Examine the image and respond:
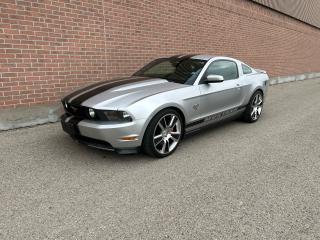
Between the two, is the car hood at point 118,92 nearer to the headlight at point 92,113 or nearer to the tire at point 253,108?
the headlight at point 92,113

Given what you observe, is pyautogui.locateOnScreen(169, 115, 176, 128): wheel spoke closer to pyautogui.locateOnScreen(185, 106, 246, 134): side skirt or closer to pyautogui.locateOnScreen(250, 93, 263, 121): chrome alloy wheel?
pyautogui.locateOnScreen(185, 106, 246, 134): side skirt

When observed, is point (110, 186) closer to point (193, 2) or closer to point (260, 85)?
point (260, 85)

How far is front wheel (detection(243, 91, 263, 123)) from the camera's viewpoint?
6.05 meters

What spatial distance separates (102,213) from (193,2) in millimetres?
7924

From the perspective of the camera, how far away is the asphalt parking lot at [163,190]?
2.64 meters


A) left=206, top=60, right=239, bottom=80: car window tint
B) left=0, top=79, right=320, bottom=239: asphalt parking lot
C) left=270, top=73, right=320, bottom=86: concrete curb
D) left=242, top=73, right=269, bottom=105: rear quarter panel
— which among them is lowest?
left=0, top=79, right=320, bottom=239: asphalt parking lot

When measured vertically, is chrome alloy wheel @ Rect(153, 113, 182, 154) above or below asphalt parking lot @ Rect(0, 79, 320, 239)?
above

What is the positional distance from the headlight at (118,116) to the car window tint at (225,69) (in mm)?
1841

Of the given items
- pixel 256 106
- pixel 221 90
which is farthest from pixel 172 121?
pixel 256 106

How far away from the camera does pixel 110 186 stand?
337 centimetres

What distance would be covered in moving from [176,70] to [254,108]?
221 centimetres

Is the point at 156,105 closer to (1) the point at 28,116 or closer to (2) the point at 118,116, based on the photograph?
(2) the point at 118,116

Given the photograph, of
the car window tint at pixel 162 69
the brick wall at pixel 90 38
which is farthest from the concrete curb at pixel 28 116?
the car window tint at pixel 162 69

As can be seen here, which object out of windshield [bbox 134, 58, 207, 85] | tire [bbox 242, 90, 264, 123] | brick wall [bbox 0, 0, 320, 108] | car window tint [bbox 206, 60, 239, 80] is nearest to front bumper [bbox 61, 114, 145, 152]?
windshield [bbox 134, 58, 207, 85]
